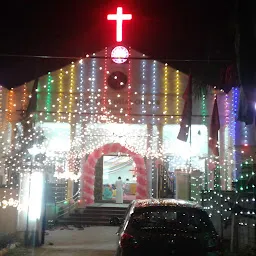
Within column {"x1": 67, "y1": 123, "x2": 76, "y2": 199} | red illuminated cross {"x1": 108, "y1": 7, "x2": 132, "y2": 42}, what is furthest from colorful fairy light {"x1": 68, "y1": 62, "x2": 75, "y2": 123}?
red illuminated cross {"x1": 108, "y1": 7, "x2": 132, "y2": 42}

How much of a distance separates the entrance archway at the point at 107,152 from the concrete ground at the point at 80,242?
3408mm

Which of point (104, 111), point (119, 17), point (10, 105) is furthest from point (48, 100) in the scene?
point (119, 17)

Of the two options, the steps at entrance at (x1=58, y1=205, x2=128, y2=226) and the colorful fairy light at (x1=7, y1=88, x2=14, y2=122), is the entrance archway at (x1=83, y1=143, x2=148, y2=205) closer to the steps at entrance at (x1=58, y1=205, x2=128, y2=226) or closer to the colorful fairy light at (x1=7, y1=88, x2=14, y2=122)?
the steps at entrance at (x1=58, y1=205, x2=128, y2=226)

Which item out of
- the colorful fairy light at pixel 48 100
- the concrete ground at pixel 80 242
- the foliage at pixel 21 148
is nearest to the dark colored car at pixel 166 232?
the concrete ground at pixel 80 242

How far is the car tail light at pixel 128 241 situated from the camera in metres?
5.93

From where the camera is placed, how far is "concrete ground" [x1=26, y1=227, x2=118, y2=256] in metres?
10.4

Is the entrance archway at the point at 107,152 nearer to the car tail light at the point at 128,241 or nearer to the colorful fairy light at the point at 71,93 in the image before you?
the colorful fairy light at the point at 71,93

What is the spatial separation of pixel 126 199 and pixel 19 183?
1011 centimetres

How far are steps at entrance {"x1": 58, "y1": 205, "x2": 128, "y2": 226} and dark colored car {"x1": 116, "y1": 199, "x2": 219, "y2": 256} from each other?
10013mm

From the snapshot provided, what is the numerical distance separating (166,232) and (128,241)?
576 mm

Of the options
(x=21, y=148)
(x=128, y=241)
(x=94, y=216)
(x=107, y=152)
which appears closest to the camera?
(x=128, y=241)

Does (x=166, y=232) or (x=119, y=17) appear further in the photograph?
(x=119, y=17)

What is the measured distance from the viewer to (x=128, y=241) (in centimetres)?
599

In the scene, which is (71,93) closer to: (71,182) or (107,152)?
(107,152)
